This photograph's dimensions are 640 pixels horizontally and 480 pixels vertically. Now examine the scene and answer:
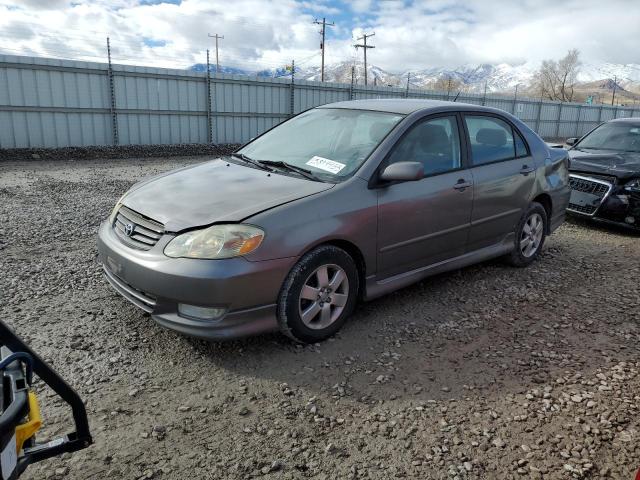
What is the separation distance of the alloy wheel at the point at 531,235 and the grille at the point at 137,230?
11.9 feet

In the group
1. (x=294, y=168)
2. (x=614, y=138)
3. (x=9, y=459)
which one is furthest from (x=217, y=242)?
(x=614, y=138)

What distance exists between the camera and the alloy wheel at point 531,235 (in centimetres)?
522

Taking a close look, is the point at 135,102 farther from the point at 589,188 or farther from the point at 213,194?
the point at 213,194

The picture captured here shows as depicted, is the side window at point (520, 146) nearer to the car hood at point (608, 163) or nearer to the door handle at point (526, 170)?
the door handle at point (526, 170)

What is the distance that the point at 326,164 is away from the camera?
152 inches

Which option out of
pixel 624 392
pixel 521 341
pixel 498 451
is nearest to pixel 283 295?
pixel 498 451

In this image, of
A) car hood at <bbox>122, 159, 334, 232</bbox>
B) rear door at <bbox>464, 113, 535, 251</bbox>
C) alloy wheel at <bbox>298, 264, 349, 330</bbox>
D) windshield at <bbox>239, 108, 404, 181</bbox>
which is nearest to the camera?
car hood at <bbox>122, 159, 334, 232</bbox>

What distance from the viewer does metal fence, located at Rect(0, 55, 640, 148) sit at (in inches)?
484

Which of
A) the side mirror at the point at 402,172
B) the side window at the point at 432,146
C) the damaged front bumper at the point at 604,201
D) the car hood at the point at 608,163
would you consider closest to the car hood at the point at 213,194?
the side mirror at the point at 402,172

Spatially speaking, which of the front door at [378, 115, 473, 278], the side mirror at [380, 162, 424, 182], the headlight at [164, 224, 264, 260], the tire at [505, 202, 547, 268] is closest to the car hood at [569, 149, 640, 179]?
the tire at [505, 202, 547, 268]

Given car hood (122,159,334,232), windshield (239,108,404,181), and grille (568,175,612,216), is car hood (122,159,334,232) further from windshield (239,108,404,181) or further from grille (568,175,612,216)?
grille (568,175,612,216)

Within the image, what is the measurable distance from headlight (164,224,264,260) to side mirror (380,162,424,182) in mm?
1080

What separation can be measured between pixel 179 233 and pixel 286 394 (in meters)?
1.17

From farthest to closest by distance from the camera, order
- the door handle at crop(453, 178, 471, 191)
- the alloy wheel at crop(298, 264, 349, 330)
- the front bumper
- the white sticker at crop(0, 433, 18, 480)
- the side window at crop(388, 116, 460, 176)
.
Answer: the door handle at crop(453, 178, 471, 191) < the side window at crop(388, 116, 460, 176) < the alloy wheel at crop(298, 264, 349, 330) < the front bumper < the white sticker at crop(0, 433, 18, 480)
